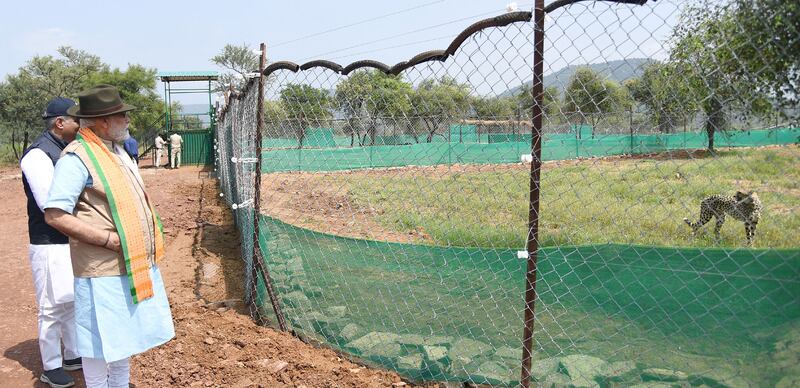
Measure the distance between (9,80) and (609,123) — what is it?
3650 cm

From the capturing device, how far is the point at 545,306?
314 centimetres

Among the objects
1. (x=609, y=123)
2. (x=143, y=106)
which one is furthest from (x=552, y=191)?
(x=143, y=106)

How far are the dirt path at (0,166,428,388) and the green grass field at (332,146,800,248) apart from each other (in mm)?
1348

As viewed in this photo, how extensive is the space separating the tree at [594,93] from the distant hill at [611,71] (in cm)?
3

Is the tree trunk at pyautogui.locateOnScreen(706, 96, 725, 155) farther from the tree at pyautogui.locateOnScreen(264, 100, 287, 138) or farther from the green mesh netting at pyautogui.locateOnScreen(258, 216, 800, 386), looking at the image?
the tree at pyautogui.locateOnScreen(264, 100, 287, 138)

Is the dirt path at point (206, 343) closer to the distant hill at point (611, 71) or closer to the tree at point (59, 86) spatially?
the distant hill at point (611, 71)

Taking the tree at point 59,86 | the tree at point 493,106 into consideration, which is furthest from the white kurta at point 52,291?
the tree at point 59,86

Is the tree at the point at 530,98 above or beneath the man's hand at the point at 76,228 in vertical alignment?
above

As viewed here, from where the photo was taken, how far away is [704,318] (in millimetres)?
2480

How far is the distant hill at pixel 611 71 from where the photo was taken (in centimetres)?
222

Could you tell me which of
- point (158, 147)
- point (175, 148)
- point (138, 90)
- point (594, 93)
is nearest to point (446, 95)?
point (594, 93)

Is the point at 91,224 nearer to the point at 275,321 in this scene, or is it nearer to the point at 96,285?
the point at 96,285

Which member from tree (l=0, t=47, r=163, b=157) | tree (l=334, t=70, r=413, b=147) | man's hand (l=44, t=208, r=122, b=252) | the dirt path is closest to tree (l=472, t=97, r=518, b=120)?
tree (l=334, t=70, r=413, b=147)

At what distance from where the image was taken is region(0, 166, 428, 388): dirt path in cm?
371
